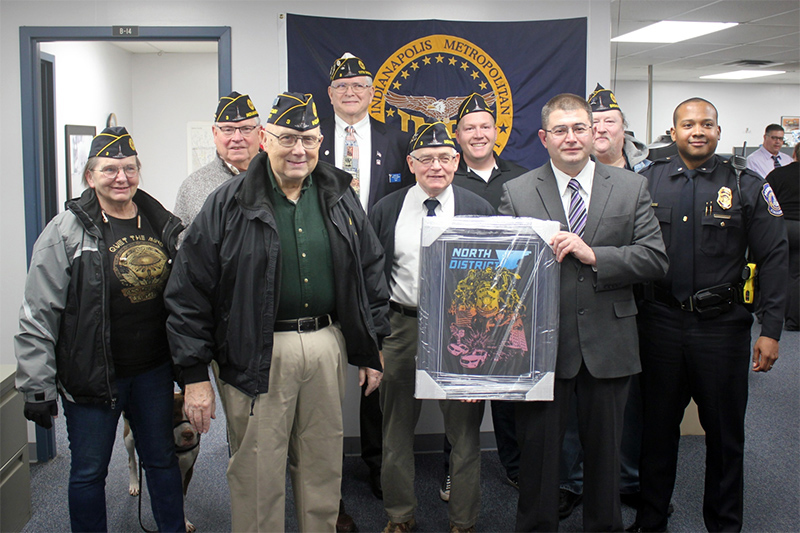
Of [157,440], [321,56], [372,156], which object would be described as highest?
[321,56]

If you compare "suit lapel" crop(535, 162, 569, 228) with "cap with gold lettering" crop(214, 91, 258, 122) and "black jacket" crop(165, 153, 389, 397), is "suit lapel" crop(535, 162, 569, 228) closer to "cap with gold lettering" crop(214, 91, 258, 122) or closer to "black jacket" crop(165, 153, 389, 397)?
"black jacket" crop(165, 153, 389, 397)

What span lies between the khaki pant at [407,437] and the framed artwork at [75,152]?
13.1ft

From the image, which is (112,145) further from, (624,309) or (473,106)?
(624,309)

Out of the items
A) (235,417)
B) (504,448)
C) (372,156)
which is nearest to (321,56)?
(372,156)

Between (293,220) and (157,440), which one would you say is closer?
(293,220)

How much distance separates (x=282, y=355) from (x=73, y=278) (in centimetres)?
79

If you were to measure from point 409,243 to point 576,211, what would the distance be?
27.0 inches

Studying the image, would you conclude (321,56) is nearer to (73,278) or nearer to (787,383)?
(73,278)

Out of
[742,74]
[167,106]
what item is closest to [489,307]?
[167,106]

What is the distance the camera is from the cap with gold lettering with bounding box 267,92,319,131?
2.01m

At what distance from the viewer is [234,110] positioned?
9.19 ft

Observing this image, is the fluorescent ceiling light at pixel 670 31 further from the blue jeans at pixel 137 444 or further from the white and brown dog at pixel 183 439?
the blue jeans at pixel 137 444

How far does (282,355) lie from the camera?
6.68 feet

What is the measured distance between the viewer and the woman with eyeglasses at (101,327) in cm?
207
